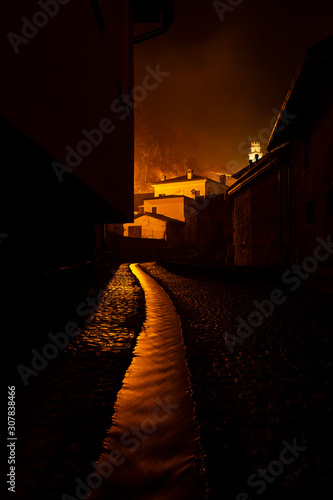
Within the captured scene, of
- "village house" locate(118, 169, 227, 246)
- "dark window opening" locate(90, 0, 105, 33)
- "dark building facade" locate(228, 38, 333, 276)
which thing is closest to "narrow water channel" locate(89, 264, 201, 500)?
"dark window opening" locate(90, 0, 105, 33)

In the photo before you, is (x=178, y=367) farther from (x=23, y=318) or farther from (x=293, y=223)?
(x=293, y=223)

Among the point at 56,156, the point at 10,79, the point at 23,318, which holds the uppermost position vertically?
the point at 10,79

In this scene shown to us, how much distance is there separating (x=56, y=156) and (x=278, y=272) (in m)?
9.46

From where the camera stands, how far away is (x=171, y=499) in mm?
1472

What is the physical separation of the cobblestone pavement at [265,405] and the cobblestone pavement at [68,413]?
2.45 ft

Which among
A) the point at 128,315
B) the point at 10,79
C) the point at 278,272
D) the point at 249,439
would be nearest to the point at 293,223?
the point at 278,272

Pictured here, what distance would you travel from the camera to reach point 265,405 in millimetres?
2236

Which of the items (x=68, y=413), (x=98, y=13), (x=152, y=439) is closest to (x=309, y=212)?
(x=98, y=13)

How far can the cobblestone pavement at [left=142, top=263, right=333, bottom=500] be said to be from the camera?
1539 millimetres

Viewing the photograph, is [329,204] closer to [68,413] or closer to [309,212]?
[309,212]

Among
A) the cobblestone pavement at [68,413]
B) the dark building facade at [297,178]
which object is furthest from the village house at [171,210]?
the cobblestone pavement at [68,413]

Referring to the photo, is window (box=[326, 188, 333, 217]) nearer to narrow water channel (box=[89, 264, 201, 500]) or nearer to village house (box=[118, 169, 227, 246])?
narrow water channel (box=[89, 264, 201, 500])

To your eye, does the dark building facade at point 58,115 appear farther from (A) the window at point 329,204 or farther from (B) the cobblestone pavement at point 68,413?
(A) the window at point 329,204

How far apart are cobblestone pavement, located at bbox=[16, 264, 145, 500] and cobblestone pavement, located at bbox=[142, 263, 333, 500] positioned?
75 cm
